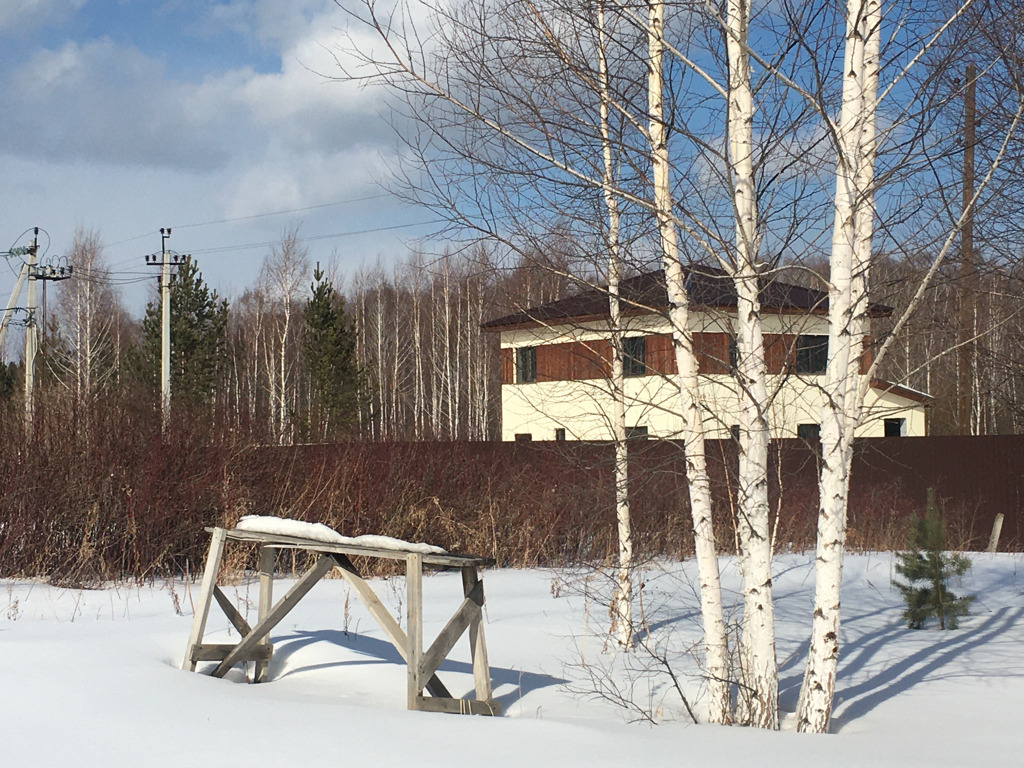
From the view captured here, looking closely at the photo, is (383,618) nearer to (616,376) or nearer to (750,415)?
(750,415)

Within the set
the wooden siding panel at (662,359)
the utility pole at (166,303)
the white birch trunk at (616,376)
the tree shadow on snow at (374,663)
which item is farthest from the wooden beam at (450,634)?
the utility pole at (166,303)

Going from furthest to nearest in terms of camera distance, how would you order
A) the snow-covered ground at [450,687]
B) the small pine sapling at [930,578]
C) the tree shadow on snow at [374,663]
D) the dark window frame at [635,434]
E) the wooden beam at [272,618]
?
the small pine sapling at [930,578]
the tree shadow on snow at [374,663]
the wooden beam at [272,618]
the dark window frame at [635,434]
the snow-covered ground at [450,687]

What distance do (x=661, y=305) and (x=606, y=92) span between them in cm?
144

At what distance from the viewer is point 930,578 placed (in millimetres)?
9711

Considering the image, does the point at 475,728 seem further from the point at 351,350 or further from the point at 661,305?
the point at 351,350

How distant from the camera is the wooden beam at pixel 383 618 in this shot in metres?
5.85

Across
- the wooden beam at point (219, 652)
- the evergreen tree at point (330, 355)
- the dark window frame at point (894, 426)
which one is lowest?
the wooden beam at point (219, 652)

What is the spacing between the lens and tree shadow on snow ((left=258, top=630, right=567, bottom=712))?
21.9 feet

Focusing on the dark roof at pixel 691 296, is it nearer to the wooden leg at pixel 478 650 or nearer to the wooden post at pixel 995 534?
the wooden leg at pixel 478 650

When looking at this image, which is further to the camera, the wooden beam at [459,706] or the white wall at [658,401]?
the white wall at [658,401]

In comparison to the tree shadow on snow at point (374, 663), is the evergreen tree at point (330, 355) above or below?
above

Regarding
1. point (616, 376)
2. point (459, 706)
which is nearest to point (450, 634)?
point (459, 706)

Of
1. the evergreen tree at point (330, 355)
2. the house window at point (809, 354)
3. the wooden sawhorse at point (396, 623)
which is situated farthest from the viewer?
the evergreen tree at point (330, 355)

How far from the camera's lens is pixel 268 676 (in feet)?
22.2
